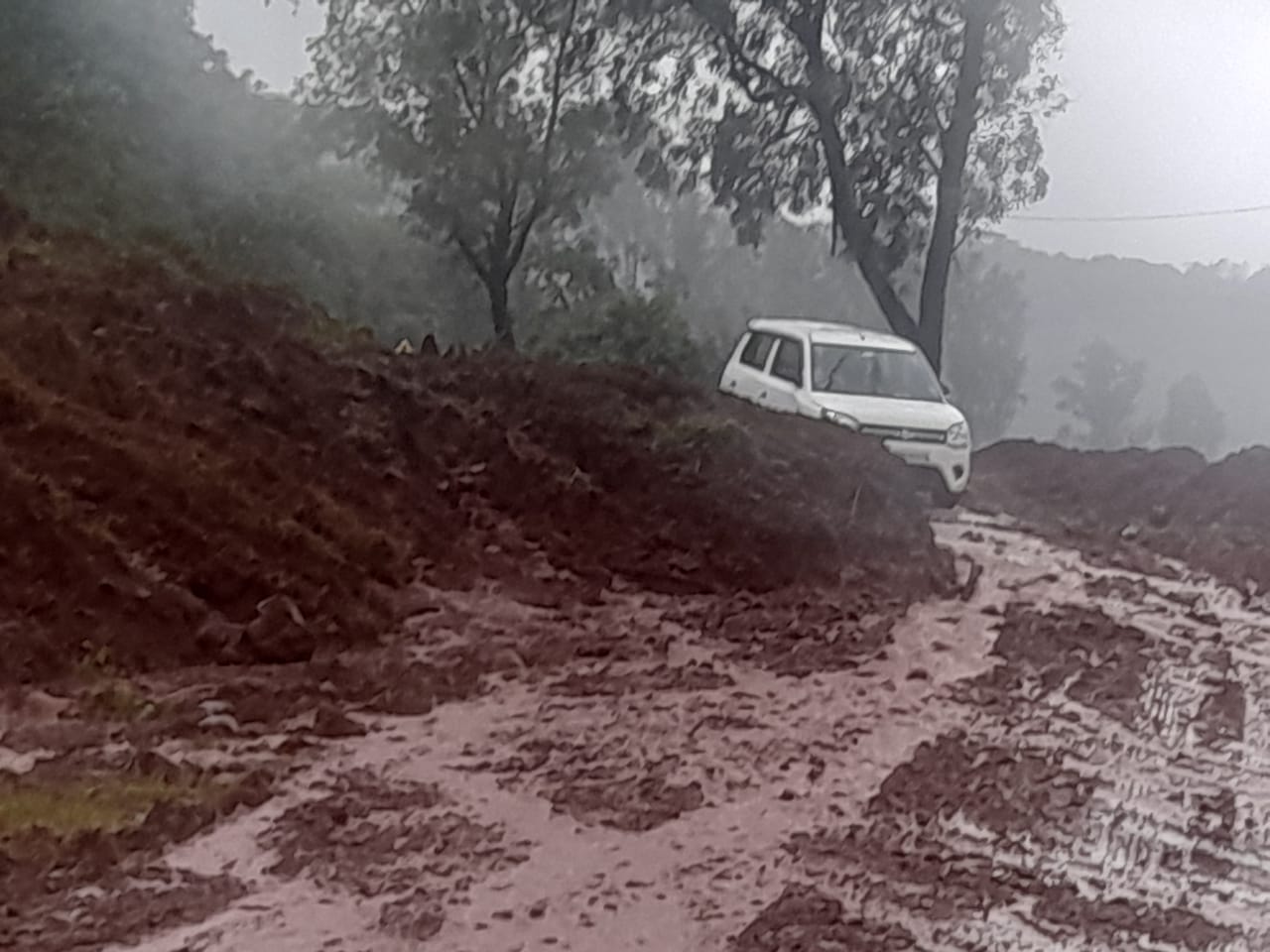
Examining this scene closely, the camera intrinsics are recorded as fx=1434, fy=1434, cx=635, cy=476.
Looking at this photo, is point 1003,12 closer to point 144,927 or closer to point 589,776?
point 589,776

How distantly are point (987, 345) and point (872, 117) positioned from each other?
869 centimetres

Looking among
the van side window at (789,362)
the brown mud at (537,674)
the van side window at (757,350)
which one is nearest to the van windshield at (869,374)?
the van side window at (789,362)

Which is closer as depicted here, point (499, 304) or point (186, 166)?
point (186, 166)

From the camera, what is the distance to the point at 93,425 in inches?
257

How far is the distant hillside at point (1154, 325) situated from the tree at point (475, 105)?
6.20 meters

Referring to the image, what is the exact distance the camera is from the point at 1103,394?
25.3 metres

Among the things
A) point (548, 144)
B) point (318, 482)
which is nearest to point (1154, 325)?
point (548, 144)

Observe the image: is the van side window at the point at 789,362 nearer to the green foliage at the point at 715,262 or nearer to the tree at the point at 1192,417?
the green foliage at the point at 715,262

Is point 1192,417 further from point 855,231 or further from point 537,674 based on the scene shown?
point 537,674

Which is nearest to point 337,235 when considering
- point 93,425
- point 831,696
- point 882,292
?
point 882,292

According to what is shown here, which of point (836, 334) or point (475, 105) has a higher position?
point (475, 105)

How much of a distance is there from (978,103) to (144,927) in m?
14.2

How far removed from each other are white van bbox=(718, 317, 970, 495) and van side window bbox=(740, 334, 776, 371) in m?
0.01

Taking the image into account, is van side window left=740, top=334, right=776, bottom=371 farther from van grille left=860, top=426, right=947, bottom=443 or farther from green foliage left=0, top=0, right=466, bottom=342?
green foliage left=0, top=0, right=466, bottom=342
